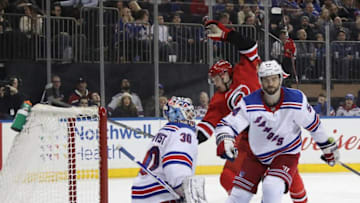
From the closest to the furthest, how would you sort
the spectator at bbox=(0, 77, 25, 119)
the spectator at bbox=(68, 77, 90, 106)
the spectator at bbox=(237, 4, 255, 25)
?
the spectator at bbox=(0, 77, 25, 119), the spectator at bbox=(68, 77, 90, 106), the spectator at bbox=(237, 4, 255, 25)

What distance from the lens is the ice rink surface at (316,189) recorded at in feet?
21.6

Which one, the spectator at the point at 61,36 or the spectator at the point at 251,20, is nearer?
the spectator at the point at 61,36

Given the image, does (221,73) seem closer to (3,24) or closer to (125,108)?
(125,108)

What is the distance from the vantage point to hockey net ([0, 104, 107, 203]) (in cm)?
398

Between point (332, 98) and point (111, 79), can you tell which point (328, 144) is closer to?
point (111, 79)

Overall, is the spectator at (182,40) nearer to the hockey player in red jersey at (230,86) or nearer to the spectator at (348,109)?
the spectator at (348,109)

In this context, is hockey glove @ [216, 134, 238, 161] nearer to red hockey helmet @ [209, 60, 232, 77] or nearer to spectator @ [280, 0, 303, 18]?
red hockey helmet @ [209, 60, 232, 77]

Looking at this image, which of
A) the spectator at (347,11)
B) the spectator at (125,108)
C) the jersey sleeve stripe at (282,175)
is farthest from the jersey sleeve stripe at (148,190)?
the spectator at (347,11)

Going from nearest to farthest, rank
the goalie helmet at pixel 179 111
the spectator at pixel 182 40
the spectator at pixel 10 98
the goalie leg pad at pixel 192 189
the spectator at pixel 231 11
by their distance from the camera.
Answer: the goalie leg pad at pixel 192 189, the goalie helmet at pixel 179 111, the spectator at pixel 10 98, the spectator at pixel 182 40, the spectator at pixel 231 11

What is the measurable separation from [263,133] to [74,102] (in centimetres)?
441

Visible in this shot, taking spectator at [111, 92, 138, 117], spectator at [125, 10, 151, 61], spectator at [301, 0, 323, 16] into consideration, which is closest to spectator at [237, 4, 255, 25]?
spectator at [301, 0, 323, 16]

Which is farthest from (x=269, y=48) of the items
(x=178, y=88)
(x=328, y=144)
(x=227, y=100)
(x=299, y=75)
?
(x=328, y=144)

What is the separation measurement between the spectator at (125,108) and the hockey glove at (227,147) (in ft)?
14.7

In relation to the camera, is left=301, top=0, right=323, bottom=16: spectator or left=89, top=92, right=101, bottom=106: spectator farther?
left=301, top=0, right=323, bottom=16: spectator
